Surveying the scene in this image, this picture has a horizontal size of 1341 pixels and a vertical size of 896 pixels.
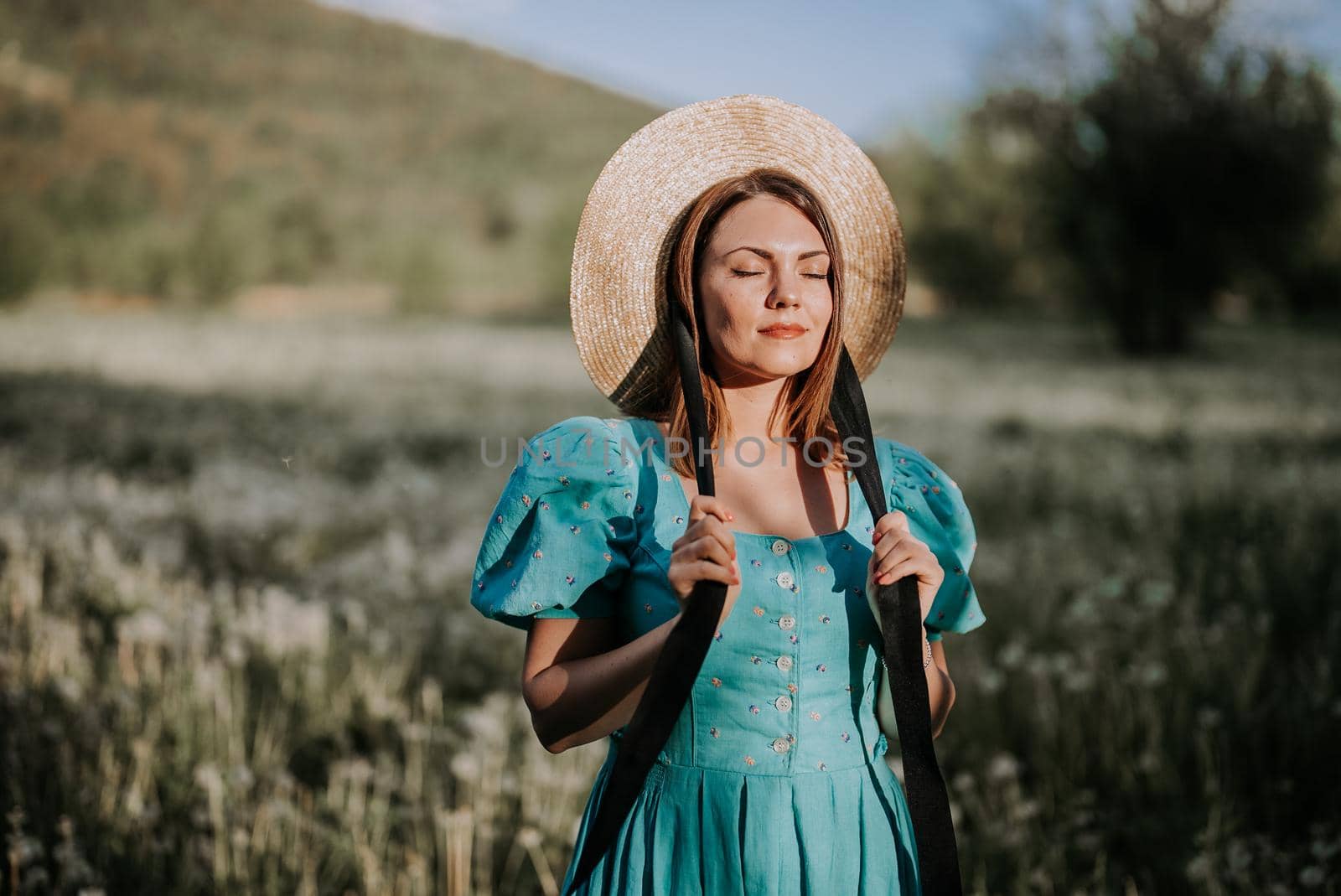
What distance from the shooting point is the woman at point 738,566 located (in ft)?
6.09

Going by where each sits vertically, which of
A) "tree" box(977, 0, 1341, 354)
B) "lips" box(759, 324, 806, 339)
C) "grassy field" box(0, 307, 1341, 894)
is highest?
"tree" box(977, 0, 1341, 354)

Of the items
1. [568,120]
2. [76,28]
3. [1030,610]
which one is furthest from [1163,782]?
[568,120]

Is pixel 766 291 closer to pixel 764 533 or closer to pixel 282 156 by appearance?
pixel 764 533

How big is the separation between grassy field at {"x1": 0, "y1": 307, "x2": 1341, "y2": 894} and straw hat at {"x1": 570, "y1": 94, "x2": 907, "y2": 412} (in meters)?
1.86

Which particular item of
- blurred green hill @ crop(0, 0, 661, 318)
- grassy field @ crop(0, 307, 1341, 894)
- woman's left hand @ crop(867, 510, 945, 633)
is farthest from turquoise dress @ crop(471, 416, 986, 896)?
blurred green hill @ crop(0, 0, 661, 318)

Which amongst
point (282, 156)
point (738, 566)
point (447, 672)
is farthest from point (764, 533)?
point (282, 156)

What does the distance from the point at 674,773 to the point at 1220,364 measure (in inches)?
855

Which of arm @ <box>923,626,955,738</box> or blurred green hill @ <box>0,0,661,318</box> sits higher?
blurred green hill @ <box>0,0,661,318</box>

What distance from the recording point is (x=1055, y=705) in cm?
454

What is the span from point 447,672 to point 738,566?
3692 millimetres

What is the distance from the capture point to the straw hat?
7.16 ft

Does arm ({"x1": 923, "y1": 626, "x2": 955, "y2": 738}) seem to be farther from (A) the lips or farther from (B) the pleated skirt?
(A) the lips

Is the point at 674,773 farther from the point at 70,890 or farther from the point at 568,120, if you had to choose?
the point at 568,120

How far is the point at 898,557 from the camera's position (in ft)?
5.86
